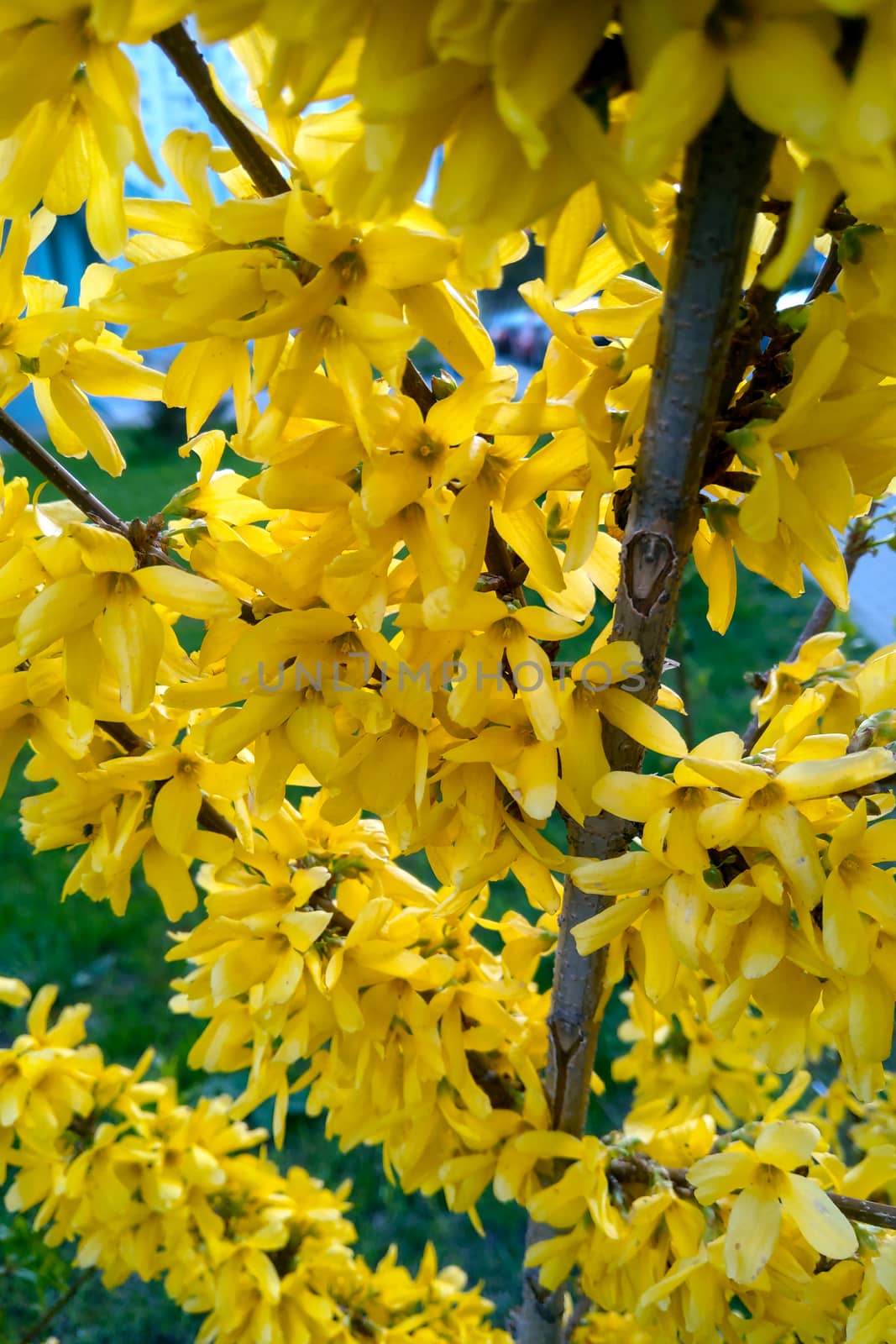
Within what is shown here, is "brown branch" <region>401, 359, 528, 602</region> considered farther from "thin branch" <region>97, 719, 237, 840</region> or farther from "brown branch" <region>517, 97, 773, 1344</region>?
"thin branch" <region>97, 719, 237, 840</region>

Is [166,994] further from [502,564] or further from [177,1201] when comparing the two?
[502,564]

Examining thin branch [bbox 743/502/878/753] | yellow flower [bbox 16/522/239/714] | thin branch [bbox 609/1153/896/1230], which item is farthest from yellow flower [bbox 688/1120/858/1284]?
yellow flower [bbox 16/522/239/714]

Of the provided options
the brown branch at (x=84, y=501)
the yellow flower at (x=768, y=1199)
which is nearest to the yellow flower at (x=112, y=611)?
the brown branch at (x=84, y=501)

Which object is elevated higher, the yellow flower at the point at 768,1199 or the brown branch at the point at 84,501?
the brown branch at the point at 84,501

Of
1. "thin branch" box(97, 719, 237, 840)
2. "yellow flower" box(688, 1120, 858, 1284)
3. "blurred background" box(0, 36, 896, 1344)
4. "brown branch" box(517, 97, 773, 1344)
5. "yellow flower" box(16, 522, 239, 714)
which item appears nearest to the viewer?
"brown branch" box(517, 97, 773, 1344)

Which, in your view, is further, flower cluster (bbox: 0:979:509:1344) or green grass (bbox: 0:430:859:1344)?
green grass (bbox: 0:430:859:1344)

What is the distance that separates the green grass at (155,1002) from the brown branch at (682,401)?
2.46 feet

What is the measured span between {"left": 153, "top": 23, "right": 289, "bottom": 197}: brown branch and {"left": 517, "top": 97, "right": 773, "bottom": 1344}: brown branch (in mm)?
252

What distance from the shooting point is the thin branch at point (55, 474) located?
748 mm

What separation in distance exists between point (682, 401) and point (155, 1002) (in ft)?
8.77

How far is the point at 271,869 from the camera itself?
0.90 m

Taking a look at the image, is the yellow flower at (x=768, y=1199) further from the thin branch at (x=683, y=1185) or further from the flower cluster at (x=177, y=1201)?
the flower cluster at (x=177, y=1201)

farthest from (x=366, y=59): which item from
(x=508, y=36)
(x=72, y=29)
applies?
(x=72, y=29)

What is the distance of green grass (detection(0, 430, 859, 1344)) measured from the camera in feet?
6.68
